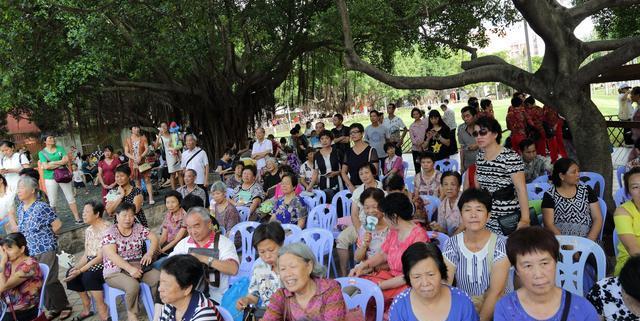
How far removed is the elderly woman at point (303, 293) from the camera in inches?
99.5

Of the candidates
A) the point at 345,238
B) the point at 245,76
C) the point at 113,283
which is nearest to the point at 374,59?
the point at 245,76

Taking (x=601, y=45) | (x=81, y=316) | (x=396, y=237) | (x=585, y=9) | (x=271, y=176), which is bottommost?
(x=81, y=316)

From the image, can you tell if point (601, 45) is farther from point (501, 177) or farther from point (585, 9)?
point (501, 177)

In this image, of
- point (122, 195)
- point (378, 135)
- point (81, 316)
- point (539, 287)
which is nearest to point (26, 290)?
point (81, 316)

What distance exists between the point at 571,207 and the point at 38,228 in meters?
4.66

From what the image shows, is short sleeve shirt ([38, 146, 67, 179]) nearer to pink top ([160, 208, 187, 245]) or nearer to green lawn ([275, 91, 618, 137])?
pink top ([160, 208, 187, 245])

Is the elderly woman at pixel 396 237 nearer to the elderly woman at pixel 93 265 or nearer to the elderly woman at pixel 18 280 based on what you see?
the elderly woman at pixel 93 265

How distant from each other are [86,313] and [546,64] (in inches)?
205

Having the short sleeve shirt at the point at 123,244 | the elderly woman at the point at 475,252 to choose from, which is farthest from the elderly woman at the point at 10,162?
the elderly woman at the point at 475,252

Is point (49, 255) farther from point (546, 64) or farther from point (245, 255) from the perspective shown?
point (546, 64)

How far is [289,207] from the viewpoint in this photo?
516 cm

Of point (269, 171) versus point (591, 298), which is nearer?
point (591, 298)

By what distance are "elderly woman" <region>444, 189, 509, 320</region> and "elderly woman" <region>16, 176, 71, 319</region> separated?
149 inches

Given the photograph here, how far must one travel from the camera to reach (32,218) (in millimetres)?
4629
